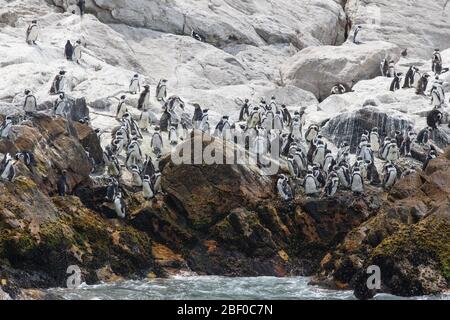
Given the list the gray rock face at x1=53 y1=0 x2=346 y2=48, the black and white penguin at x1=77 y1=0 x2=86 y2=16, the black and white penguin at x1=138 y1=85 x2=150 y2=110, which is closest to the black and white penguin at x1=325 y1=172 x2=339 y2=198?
the black and white penguin at x1=138 y1=85 x2=150 y2=110

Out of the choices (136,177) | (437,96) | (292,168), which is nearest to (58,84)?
(136,177)

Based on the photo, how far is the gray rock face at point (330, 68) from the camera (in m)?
39.4

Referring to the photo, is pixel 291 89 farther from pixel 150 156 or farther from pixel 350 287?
pixel 350 287

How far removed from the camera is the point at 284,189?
81.2ft

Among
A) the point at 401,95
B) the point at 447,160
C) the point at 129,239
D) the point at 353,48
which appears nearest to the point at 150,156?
the point at 129,239

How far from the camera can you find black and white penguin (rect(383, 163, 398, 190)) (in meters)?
26.6

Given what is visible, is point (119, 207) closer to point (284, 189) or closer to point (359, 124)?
point (284, 189)

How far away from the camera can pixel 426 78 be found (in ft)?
115

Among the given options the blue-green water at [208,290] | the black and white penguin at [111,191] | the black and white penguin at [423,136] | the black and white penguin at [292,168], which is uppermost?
the black and white penguin at [423,136]

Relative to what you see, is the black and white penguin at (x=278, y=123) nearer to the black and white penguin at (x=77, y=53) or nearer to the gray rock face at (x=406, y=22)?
the black and white penguin at (x=77, y=53)

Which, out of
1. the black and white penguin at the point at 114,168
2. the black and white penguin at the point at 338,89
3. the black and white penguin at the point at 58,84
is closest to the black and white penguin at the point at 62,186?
the black and white penguin at the point at 114,168

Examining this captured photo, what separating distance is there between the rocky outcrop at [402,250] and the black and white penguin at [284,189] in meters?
2.78

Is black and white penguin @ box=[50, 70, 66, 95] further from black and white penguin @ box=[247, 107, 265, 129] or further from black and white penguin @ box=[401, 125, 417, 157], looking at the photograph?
black and white penguin @ box=[401, 125, 417, 157]
